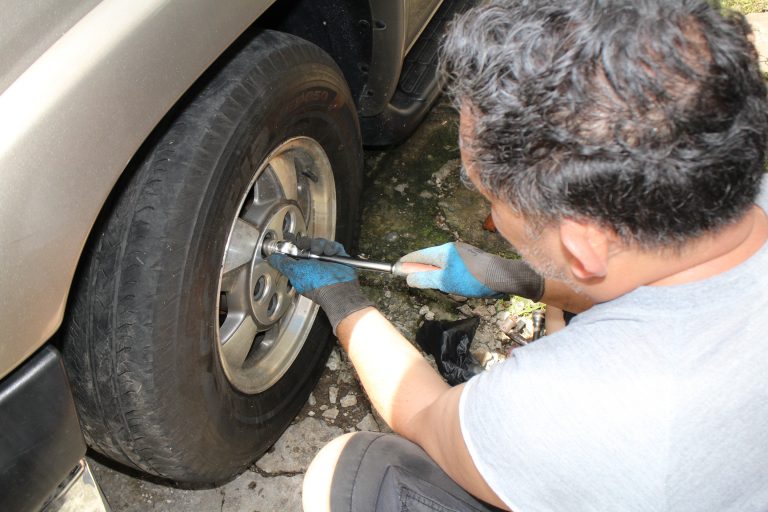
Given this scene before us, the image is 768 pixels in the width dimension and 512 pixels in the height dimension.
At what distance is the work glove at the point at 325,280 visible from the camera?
5.68 ft

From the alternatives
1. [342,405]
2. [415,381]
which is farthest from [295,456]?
[415,381]

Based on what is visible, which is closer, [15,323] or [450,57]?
[15,323]

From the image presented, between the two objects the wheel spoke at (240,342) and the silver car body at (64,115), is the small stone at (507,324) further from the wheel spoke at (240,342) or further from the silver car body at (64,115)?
the silver car body at (64,115)

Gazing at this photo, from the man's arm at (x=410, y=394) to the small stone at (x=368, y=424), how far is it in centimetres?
63

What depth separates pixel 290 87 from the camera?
5.26 feet

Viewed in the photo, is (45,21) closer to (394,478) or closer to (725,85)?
(725,85)

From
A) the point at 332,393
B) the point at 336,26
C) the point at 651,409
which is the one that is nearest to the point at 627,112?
the point at 651,409

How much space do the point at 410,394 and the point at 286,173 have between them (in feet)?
2.31

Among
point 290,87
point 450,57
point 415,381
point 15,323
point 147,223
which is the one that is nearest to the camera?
point 15,323

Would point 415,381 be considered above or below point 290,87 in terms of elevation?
below

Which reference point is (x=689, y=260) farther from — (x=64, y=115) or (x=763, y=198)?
(x=64, y=115)

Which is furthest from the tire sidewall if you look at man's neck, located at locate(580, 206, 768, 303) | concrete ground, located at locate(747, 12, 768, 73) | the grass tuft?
the grass tuft

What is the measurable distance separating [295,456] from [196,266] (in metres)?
0.93

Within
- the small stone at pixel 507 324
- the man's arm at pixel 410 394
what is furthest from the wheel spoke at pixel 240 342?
the small stone at pixel 507 324
